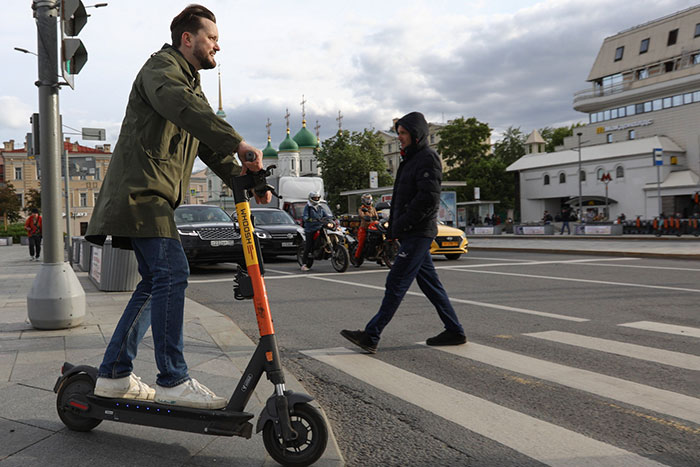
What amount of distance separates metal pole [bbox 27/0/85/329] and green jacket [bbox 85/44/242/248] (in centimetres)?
306

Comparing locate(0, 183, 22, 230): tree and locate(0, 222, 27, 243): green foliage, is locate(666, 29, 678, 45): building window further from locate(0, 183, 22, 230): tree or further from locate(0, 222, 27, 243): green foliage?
locate(0, 183, 22, 230): tree

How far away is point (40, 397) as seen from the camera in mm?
3393

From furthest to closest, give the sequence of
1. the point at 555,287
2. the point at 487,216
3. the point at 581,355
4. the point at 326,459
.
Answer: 1. the point at 487,216
2. the point at 555,287
3. the point at 581,355
4. the point at 326,459

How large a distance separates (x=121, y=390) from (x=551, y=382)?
8.78ft

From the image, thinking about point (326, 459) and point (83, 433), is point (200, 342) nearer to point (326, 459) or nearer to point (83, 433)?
point (83, 433)

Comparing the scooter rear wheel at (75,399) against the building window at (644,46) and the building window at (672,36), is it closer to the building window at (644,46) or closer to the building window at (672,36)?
the building window at (672,36)

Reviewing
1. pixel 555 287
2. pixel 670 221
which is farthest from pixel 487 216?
pixel 555 287

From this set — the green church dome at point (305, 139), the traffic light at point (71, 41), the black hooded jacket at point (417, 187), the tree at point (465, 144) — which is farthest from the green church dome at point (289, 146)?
the black hooded jacket at point (417, 187)

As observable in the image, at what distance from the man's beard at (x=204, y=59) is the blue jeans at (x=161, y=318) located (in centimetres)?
83

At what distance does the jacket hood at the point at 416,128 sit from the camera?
4977mm

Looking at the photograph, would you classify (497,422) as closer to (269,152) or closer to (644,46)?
(644,46)

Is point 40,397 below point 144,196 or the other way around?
below

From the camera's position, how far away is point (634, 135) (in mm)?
54031

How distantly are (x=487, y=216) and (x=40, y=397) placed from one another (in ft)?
141
